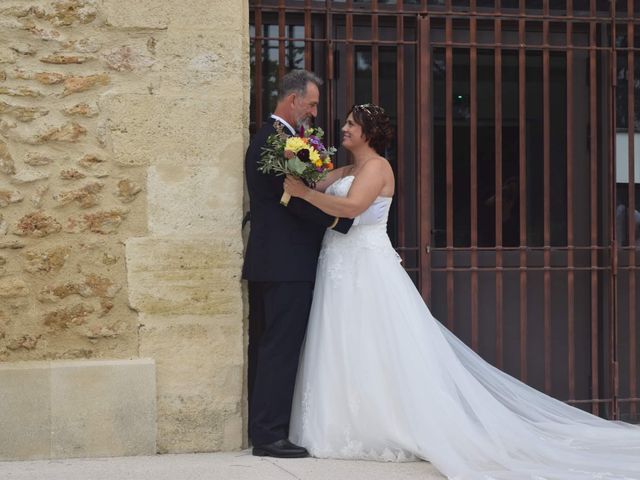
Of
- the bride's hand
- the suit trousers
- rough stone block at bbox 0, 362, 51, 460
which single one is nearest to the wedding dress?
the suit trousers

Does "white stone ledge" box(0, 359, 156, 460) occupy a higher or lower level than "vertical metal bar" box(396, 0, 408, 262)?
lower

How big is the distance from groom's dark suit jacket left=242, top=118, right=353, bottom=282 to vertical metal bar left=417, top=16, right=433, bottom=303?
31.3 inches

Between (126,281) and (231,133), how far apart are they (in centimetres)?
98

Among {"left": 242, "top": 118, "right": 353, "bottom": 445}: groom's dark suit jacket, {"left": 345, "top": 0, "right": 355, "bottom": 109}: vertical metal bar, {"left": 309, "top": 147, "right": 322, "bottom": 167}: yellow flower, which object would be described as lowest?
{"left": 242, "top": 118, "right": 353, "bottom": 445}: groom's dark suit jacket

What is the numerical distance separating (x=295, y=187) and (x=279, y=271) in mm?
469

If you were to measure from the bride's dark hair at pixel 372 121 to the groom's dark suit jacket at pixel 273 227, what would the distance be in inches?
20.8

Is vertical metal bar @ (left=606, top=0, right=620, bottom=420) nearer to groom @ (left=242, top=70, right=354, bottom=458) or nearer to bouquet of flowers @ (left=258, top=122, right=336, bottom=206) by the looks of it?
groom @ (left=242, top=70, right=354, bottom=458)

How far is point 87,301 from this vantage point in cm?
523

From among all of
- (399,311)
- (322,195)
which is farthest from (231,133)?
(399,311)

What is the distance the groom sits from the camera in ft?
17.2

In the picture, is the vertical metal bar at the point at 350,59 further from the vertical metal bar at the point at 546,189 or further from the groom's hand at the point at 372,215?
the vertical metal bar at the point at 546,189

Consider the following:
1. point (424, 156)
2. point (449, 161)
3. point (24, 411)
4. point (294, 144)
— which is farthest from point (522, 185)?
point (24, 411)

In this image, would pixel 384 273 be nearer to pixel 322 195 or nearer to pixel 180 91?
pixel 322 195

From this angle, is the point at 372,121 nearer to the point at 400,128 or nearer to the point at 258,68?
the point at 400,128
